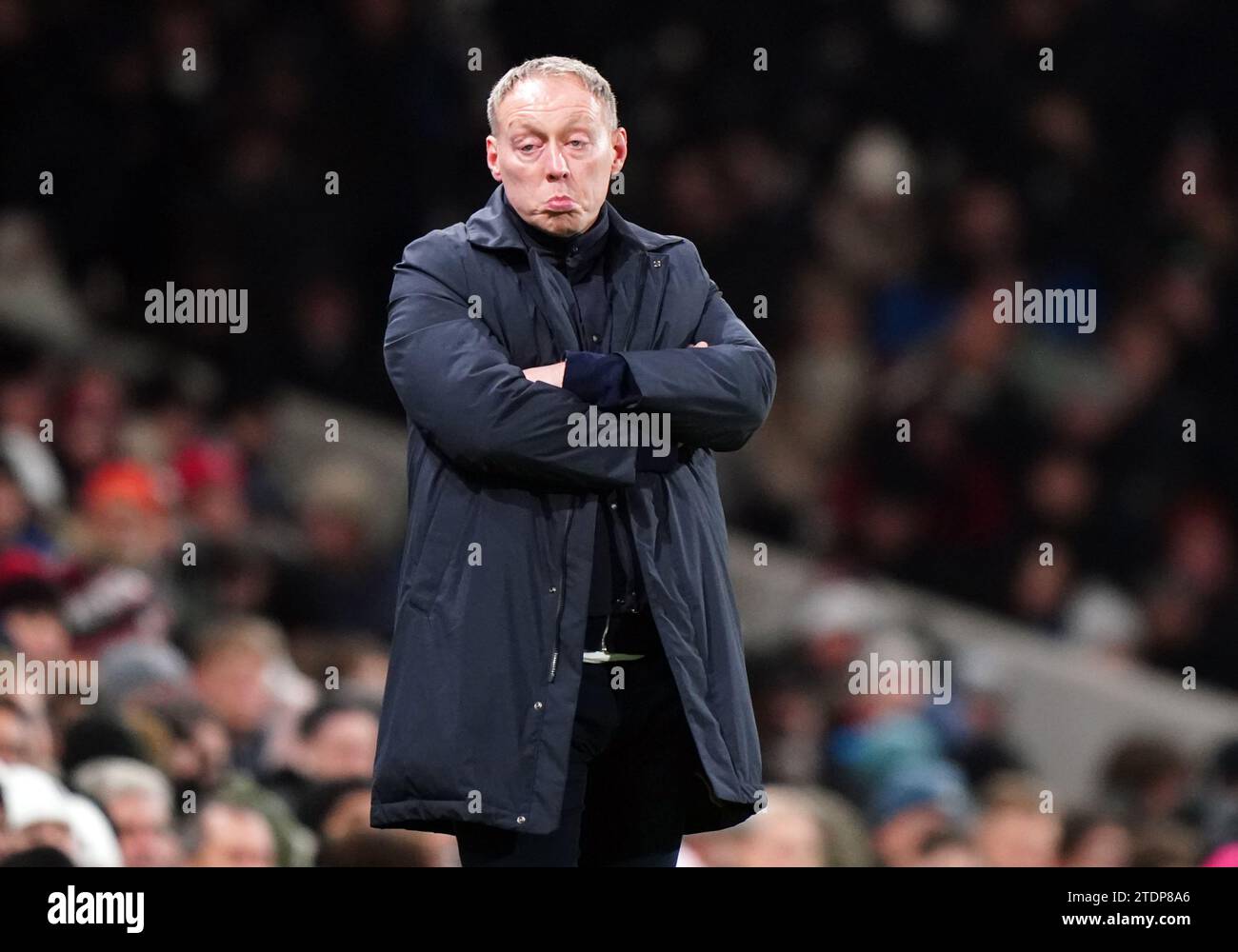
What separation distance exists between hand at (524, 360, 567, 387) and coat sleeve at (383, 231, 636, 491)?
1cm

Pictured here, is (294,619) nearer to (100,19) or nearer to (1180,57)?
(100,19)

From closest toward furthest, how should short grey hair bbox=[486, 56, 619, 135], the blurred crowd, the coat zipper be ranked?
the coat zipper
short grey hair bbox=[486, 56, 619, 135]
the blurred crowd

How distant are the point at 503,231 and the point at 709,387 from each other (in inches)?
10.5

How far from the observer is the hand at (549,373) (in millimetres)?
2117

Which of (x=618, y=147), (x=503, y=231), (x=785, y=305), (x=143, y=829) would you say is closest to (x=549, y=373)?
(x=503, y=231)

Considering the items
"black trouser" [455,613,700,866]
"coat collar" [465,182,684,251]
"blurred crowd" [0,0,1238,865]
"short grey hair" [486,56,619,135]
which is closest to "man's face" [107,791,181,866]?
"blurred crowd" [0,0,1238,865]

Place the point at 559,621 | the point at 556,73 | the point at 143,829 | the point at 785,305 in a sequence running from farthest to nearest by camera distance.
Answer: the point at 785,305 → the point at 143,829 → the point at 556,73 → the point at 559,621

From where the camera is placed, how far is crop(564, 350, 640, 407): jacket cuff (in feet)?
6.86

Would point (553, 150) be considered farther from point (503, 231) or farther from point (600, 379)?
point (600, 379)

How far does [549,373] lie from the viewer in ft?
6.98

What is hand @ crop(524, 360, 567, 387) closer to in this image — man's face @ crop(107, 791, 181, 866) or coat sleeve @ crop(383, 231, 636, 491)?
coat sleeve @ crop(383, 231, 636, 491)

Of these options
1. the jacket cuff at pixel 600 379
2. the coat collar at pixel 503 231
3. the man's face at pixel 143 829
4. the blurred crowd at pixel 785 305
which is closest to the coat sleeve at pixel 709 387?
the jacket cuff at pixel 600 379

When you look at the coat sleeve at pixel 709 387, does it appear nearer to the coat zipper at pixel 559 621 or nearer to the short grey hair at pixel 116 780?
the coat zipper at pixel 559 621

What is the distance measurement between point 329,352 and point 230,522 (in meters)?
0.62
